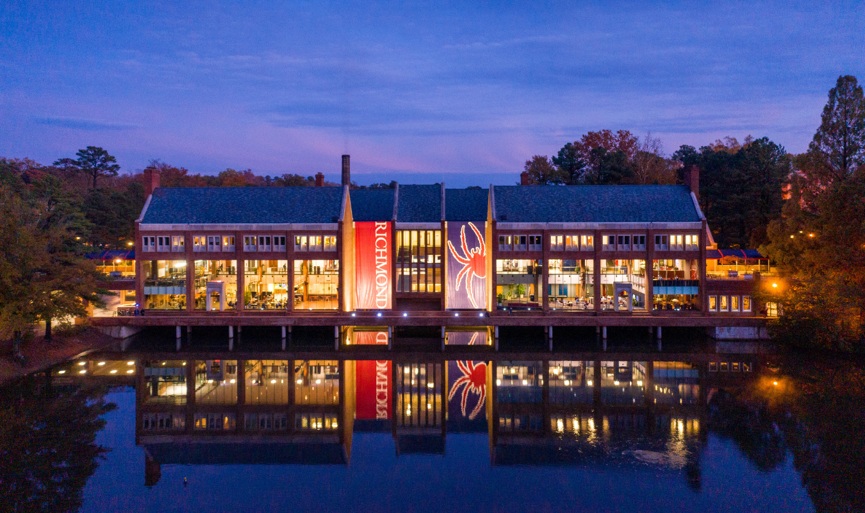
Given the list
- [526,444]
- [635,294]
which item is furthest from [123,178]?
[526,444]

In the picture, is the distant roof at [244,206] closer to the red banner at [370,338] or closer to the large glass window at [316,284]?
the large glass window at [316,284]

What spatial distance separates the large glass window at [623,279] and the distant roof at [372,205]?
2334 centimetres

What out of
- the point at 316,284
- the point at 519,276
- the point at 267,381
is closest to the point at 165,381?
the point at 267,381

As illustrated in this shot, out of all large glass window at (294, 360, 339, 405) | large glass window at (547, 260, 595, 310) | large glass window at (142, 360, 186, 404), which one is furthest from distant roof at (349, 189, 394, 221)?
large glass window at (142, 360, 186, 404)

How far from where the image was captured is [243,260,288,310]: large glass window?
182 feet

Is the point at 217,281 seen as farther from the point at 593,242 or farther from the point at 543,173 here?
the point at 543,173

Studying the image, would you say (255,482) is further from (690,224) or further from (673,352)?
(690,224)

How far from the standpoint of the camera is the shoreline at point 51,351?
4000 centimetres

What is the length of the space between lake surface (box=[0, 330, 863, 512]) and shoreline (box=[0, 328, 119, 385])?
6.54 feet

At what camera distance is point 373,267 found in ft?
181

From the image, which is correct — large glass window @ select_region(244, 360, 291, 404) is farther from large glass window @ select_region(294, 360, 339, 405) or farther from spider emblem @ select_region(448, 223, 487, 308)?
spider emblem @ select_region(448, 223, 487, 308)

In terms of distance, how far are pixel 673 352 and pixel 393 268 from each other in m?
26.9

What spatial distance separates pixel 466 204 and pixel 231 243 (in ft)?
83.7

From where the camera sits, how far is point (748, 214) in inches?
2766
